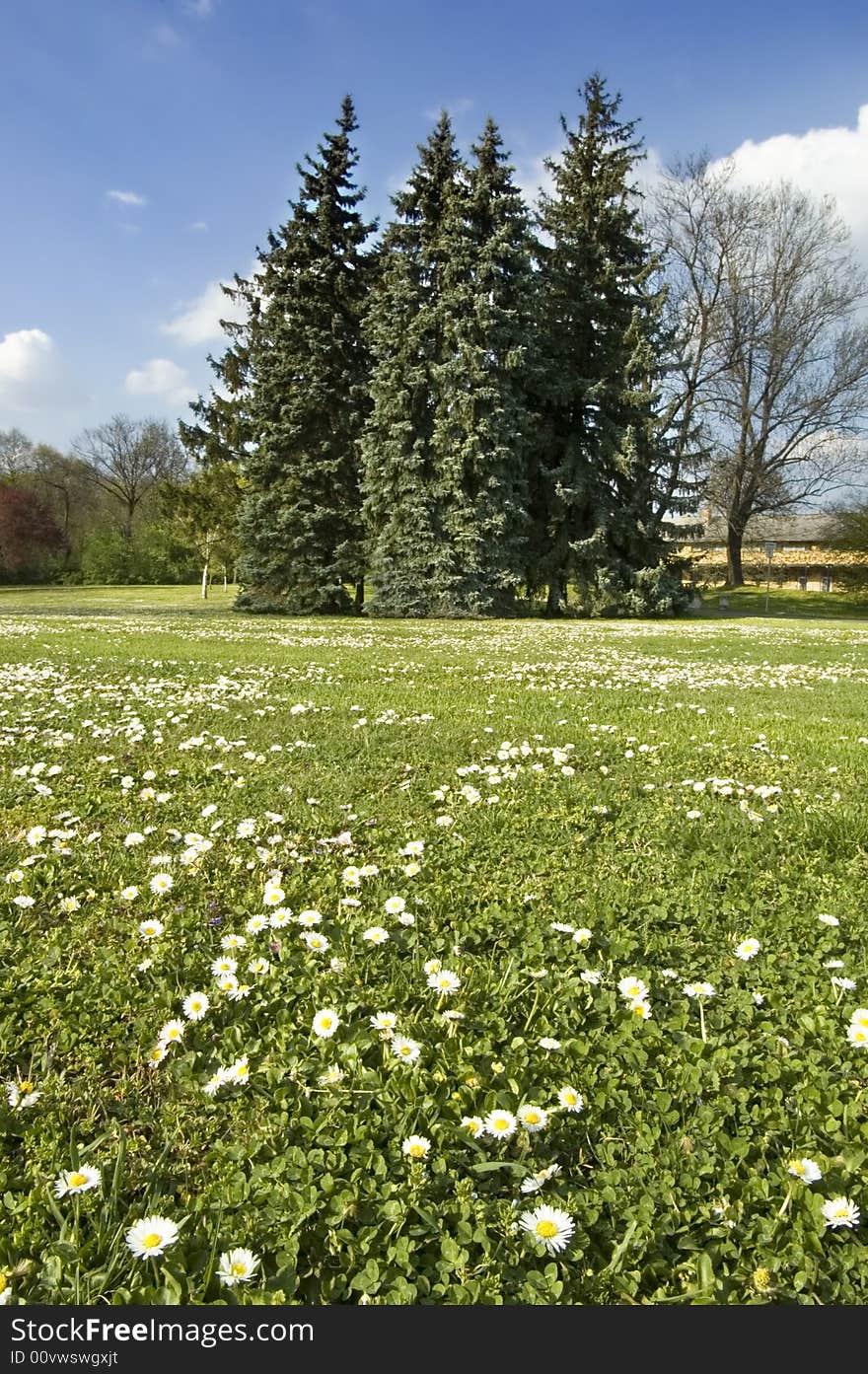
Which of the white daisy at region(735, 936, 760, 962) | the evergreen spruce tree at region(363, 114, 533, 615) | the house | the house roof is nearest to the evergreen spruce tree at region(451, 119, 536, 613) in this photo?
the evergreen spruce tree at region(363, 114, 533, 615)

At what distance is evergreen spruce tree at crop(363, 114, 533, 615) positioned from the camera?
2312 cm

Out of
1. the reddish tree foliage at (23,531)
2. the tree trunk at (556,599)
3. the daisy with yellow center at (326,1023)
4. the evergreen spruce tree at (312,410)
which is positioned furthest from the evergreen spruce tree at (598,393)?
the reddish tree foliage at (23,531)

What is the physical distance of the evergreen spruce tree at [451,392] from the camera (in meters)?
23.1

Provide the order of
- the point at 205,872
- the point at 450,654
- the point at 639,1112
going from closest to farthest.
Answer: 1. the point at 639,1112
2. the point at 205,872
3. the point at 450,654

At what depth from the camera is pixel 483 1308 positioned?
1438 millimetres

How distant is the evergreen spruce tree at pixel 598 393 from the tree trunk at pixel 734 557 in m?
14.6

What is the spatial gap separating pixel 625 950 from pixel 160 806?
2.68 metres

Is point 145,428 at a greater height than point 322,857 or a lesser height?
greater

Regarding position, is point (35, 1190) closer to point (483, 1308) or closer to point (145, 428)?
point (483, 1308)

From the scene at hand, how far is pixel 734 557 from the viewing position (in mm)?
39906

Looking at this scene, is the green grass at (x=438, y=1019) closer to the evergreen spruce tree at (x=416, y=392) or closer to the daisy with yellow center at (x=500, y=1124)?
the daisy with yellow center at (x=500, y=1124)

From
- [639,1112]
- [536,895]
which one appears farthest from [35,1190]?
[536,895]

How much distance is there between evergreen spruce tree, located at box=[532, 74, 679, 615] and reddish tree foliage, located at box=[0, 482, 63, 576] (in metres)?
35.5

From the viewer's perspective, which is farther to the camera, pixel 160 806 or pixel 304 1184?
pixel 160 806
